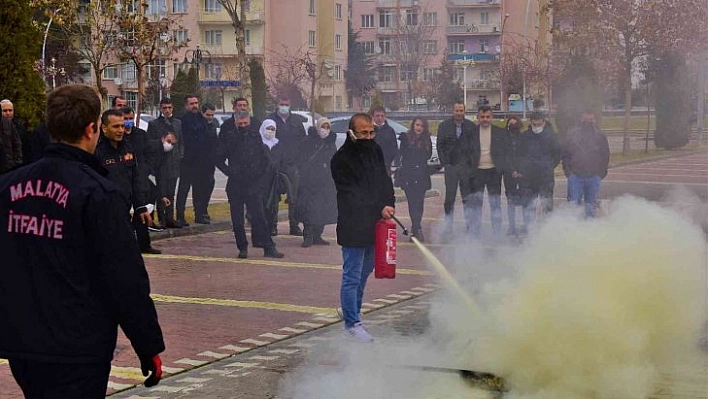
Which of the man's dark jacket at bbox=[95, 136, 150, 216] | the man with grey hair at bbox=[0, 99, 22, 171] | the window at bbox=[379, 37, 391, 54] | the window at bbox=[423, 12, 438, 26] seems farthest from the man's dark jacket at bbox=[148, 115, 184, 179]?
the window at bbox=[423, 12, 438, 26]

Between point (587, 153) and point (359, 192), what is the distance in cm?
643

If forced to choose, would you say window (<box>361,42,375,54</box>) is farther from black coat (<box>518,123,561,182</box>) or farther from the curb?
the curb

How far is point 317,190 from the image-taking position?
13727 mm

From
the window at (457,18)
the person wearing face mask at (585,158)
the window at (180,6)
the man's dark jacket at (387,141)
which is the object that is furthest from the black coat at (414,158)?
the window at (180,6)

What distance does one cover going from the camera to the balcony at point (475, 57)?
12.7m

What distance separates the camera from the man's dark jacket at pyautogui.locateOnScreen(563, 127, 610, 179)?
13.8 metres

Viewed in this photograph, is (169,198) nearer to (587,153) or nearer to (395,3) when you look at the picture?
(395,3)

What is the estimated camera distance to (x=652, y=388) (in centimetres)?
621

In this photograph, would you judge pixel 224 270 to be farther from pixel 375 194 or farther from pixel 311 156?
pixel 375 194

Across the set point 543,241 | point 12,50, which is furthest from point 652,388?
point 12,50

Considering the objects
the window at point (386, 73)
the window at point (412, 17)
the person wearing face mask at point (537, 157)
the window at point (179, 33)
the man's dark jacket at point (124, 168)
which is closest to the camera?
the man's dark jacket at point (124, 168)

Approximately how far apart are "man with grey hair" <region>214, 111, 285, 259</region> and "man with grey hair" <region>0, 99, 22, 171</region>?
268 cm

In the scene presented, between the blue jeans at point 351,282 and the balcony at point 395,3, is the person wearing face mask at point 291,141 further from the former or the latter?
the blue jeans at point 351,282

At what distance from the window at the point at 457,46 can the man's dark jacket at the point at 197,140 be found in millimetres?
4377
